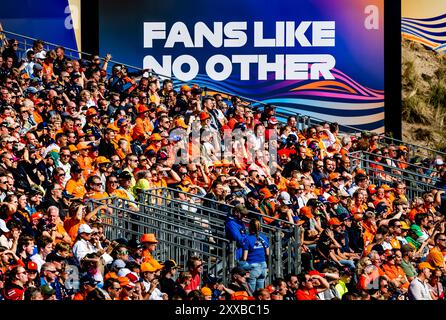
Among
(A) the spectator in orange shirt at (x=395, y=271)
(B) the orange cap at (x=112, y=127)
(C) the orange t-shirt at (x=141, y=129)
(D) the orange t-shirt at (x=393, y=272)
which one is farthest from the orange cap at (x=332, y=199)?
(B) the orange cap at (x=112, y=127)

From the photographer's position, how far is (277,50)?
27016 mm

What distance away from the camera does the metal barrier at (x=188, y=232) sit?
681 inches

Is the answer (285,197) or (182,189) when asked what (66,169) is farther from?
(285,197)

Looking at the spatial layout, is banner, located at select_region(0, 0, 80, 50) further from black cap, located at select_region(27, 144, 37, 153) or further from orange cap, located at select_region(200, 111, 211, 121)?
black cap, located at select_region(27, 144, 37, 153)

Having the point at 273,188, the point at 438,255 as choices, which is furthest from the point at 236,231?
the point at 438,255

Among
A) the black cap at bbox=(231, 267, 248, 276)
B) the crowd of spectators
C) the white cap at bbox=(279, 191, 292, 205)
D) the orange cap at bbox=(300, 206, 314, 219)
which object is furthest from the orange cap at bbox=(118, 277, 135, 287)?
the white cap at bbox=(279, 191, 292, 205)

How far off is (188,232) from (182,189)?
0.98 m

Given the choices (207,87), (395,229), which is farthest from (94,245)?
(207,87)

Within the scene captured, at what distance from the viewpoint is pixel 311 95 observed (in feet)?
89.1

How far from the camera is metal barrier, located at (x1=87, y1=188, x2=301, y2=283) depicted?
17.3 meters

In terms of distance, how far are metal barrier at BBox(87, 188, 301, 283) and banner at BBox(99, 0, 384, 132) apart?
884cm

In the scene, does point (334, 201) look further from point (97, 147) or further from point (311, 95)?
point (311, 95)

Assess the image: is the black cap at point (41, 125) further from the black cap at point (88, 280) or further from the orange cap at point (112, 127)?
the black cap at point (88, 280)

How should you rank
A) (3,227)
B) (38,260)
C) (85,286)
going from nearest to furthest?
1. (85,286)
2. (38,260)
3. (3,227)
